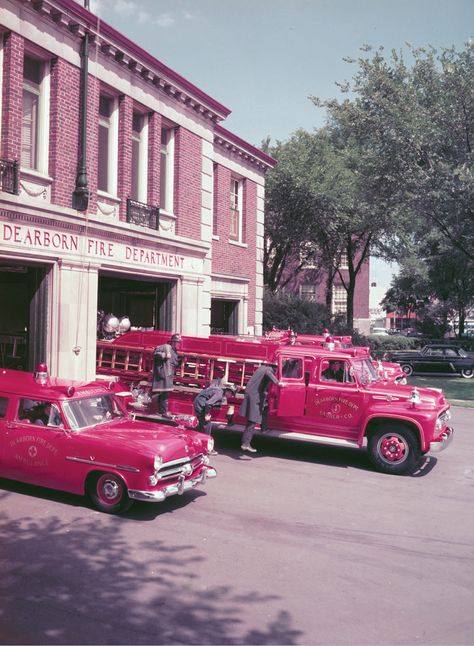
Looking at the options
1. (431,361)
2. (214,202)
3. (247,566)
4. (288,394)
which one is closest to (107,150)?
(214,202)

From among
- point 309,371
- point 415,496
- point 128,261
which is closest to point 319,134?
point 128,261

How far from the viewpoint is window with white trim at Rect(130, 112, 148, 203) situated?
16.0m

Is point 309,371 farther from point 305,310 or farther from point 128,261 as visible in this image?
point 305,310

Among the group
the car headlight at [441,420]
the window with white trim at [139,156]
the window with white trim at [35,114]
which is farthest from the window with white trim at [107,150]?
the car headlight at [441,420]

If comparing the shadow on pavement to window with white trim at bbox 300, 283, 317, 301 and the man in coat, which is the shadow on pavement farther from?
window with white trim at bbox 300, 283, 317, 301

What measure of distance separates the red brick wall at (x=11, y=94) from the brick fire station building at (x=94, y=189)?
0.07 ft

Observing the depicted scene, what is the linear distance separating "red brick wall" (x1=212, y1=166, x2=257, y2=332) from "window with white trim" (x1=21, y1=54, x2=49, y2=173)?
24.9 feet

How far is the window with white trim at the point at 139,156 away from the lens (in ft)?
52.6

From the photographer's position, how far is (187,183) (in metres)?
17.6

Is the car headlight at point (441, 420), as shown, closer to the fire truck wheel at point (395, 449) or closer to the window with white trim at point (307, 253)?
the fire truck wheel at point (395, 449)

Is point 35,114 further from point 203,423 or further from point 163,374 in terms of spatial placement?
point 203,423

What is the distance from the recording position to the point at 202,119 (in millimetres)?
18234

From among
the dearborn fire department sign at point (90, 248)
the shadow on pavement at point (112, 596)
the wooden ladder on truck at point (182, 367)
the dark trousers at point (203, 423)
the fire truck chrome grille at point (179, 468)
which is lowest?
the shadow on pavement at point (112, 596)

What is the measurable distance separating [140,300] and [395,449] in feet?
33.9
